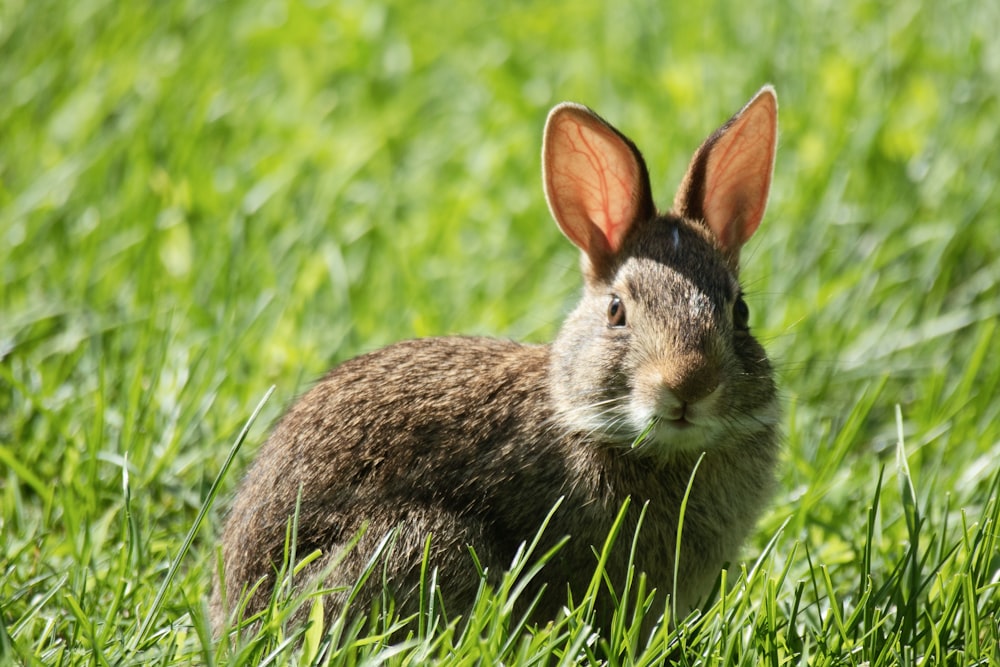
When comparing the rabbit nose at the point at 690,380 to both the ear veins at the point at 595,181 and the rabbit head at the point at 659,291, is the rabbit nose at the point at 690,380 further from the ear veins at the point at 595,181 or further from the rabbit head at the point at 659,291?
the ear veins at the point at 595,181

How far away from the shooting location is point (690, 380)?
387cm

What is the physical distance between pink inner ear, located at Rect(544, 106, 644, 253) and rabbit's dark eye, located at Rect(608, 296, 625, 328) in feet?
1.02

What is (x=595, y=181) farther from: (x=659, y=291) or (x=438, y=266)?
(x=438, y=266)

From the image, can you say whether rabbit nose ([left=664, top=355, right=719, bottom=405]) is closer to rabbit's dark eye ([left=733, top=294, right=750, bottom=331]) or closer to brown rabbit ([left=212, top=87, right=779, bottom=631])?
brown rabbit ([left=212, top=87, right=779, bottom=631])

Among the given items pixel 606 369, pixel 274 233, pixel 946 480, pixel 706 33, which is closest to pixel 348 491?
pixel 606 369

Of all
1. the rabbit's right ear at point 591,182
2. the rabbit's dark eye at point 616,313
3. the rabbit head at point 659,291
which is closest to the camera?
the rabbit head at point 659,291

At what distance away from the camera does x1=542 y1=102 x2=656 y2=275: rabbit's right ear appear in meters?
4.41

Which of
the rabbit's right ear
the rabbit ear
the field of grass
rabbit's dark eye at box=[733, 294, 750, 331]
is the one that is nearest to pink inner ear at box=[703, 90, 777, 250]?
the rabbit ear

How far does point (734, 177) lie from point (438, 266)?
2050 millimetres

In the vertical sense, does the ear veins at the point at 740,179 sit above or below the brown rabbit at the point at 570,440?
above

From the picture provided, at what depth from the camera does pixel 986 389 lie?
524cm

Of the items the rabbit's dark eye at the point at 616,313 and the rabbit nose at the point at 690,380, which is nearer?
the rabbit nose at the point at 690,380

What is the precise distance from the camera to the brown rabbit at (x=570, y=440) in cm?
403

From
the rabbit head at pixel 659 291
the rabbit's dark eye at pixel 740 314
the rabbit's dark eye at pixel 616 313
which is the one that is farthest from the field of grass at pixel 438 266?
the rabbit's dark eye at pixel 616 313
